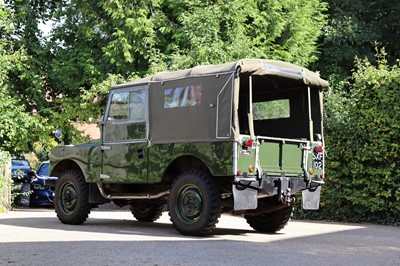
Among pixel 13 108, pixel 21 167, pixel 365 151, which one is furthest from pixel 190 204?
pixel 21 167

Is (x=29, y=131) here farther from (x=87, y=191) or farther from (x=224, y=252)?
(x=224, y=252)

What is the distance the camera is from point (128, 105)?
12383 mm

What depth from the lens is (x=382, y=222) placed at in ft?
48.7

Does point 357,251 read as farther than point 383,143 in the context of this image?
No

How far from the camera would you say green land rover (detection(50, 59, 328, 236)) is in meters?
10.5

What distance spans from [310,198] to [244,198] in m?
1.72

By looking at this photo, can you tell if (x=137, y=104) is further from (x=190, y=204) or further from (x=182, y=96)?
(x=190, y=204)

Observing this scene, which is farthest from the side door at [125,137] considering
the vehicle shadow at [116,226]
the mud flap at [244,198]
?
the mud flap at [244,198]

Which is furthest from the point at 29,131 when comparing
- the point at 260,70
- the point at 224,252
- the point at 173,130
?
the point at 224,252

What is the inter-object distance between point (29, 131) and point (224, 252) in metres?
12.2

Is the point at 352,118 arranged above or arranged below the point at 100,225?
above

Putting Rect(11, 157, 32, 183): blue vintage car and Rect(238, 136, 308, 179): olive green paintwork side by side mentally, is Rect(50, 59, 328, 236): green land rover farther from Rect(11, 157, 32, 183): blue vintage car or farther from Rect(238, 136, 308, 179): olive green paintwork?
Rect(11, 157, 32, 183): blue vintage car

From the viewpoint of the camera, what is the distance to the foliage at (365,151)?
1459cm

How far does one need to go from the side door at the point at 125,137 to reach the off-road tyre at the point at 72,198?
0.64m
